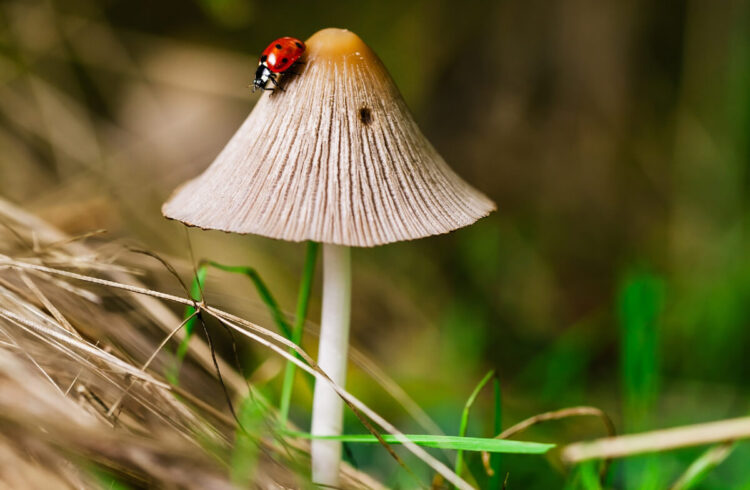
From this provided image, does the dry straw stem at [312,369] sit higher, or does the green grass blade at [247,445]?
the dry straw stem at [312,369]

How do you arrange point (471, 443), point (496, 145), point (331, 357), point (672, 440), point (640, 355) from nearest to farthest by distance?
point (672, 440) < point (471, 443) < point (331, 357) < point (640, 355) < point (496, 145)

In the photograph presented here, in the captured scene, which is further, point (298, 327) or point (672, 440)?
point (298, 327)

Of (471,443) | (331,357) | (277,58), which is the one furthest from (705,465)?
(277,58)

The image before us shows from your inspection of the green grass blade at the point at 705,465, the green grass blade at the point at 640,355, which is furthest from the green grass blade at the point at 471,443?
the green grass blade at the point at 640,355

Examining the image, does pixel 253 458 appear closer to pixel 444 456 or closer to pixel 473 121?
pixel 444 456

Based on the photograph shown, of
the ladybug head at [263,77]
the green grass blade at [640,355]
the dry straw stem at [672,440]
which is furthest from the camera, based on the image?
the green grass blade at [640,355]

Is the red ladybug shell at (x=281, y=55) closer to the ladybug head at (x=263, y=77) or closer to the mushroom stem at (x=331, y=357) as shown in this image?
the ladybug head at (x=263, y=77)

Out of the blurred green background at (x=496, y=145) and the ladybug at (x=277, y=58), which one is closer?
the ladybug at (x=277, y=58)

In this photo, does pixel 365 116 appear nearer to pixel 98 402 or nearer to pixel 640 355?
pixel 98 402
